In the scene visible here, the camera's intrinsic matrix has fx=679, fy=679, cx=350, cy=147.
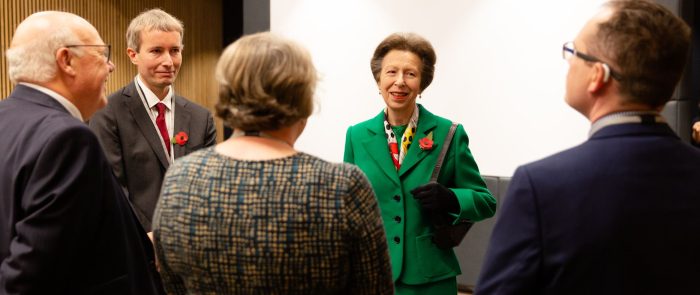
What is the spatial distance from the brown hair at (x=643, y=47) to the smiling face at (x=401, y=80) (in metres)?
1.32

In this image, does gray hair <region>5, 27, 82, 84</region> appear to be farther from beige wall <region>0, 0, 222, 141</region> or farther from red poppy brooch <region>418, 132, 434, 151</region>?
beige wall <region>0, 0, 222, 141</region>

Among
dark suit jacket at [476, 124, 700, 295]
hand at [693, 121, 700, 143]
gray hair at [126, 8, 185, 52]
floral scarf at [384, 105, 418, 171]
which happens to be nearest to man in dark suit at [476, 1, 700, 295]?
dark suit jacket at [476, 124, 700, 295]

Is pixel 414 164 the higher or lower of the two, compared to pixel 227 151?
lower

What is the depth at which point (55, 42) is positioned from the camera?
6.52ft

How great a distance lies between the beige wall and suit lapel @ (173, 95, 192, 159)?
8.57 feet

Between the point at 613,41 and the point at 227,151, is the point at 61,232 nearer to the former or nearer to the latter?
the point at 227,151

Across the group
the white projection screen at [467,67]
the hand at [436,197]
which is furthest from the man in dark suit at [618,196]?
the white projection screen at [467,67]

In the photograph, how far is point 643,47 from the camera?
4.45ft

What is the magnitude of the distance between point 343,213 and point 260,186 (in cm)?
18

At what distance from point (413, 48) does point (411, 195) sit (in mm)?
604

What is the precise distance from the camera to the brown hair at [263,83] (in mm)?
1431

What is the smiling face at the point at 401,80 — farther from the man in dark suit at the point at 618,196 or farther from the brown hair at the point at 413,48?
the man in dark suit at the point at 618,196

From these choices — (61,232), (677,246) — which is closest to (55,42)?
(61,232)

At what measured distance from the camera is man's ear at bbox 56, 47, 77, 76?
199cm
